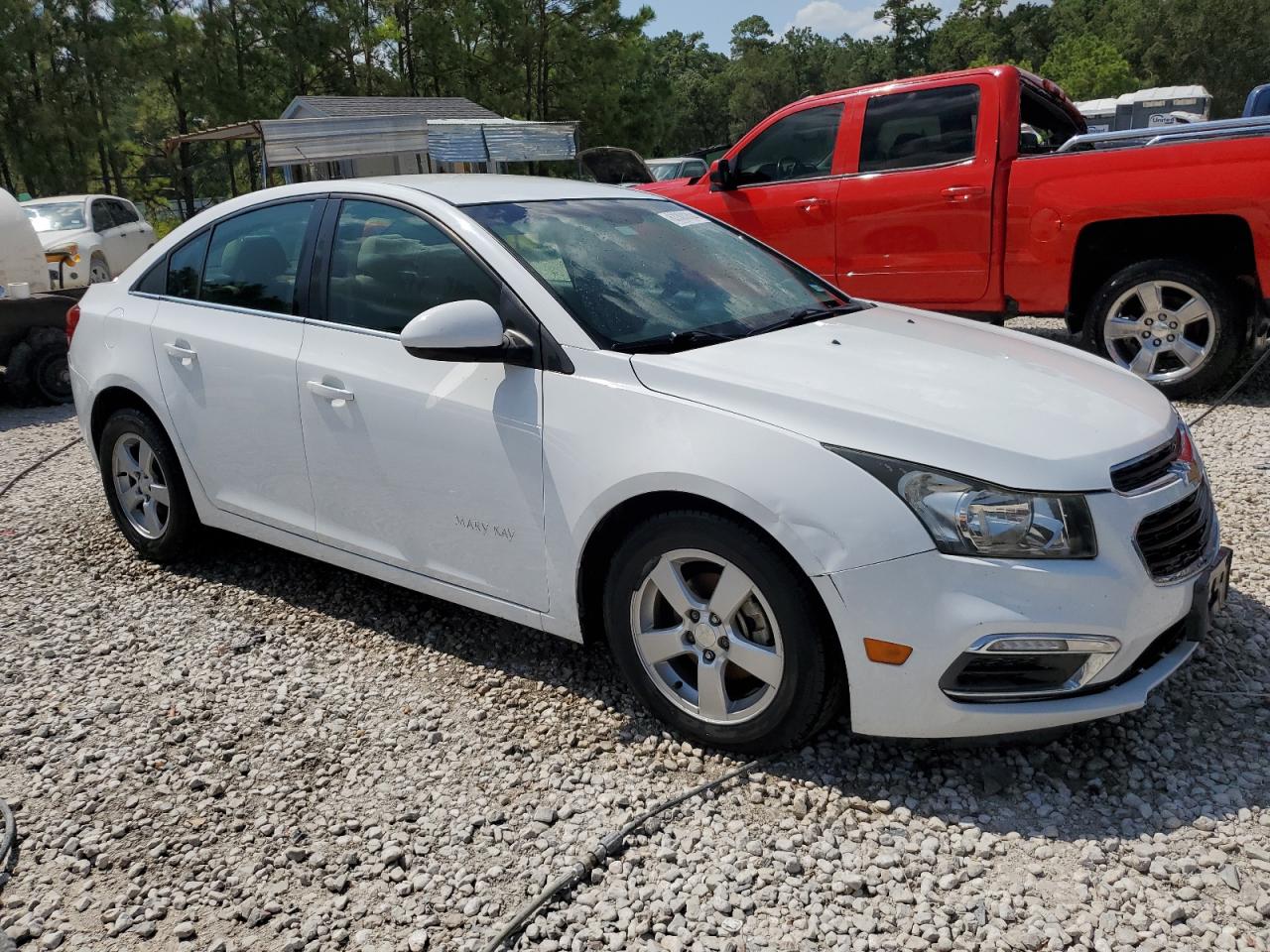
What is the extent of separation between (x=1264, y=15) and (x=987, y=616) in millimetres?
61776

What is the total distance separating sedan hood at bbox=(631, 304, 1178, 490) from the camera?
2529 mm

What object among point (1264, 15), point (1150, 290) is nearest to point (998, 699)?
point (1150, 290)

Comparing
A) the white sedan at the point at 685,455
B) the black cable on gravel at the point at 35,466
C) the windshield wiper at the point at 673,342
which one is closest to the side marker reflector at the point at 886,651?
the white sedan at the point at 685,455

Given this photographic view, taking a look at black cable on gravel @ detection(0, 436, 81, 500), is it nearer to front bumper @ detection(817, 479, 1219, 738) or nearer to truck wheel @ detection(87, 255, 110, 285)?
front bumper @ detection(817, 479, 1219, 738)

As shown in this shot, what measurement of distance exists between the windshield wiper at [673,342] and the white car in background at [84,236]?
11.5m

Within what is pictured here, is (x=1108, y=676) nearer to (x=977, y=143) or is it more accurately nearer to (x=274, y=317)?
(x=274, y=317)

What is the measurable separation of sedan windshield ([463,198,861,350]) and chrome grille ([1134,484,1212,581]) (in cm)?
131

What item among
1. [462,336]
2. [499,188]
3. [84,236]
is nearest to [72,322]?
[499,188]

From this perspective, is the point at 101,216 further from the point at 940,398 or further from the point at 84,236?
the point at 940,398

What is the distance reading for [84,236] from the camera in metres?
13.9

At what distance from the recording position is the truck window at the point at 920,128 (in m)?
6.95

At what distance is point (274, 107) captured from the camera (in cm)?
2920

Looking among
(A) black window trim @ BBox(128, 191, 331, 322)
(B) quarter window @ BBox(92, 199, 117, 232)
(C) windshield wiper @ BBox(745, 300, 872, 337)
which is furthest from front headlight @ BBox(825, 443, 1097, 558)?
(B) quarter window @ BBox(92, 199, 117, 232)

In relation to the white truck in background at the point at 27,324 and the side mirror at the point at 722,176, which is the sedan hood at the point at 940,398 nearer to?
the side mirror at the point at 722,176
